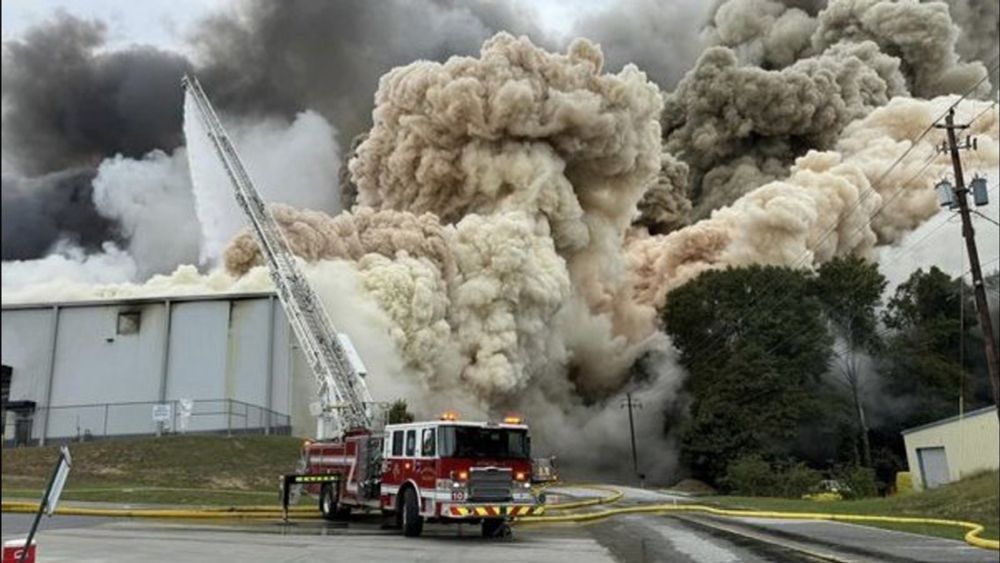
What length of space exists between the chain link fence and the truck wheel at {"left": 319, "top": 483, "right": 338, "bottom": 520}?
47.5ft

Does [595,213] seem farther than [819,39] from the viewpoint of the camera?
No

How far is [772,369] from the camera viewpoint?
160 feet

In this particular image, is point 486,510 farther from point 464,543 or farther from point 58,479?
point 58,479

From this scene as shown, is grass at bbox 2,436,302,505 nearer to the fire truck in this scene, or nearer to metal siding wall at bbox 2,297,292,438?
metal siding wall at bbox 2,297,292,438

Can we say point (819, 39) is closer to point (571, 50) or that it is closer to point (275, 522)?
point (571, 50)

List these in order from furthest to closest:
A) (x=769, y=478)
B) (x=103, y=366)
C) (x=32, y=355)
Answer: (x=769, y=478)
(x=103, y=366)
(x=32, y=355)

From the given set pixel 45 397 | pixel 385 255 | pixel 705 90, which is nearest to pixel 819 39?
pixel 705 90

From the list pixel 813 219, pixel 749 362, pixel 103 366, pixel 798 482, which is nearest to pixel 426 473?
pixel 103 366

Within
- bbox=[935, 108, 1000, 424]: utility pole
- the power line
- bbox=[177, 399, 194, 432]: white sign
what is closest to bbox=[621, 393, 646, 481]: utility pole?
the power line

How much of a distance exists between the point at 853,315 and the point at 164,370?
37.1 m

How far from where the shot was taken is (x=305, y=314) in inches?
1500

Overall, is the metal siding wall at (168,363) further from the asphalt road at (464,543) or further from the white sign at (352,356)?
the asphalt road at (464,543)

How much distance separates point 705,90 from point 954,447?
231ft

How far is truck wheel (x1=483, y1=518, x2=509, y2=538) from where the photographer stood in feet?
58.9
